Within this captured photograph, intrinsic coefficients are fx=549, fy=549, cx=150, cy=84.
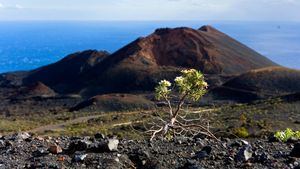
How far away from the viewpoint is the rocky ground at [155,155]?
947 centimetres

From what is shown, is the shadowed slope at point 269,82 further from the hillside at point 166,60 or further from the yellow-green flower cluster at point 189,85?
the yellow-green flower cluster at point 189,85

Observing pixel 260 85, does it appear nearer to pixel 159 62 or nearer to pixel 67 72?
pixel 159 62

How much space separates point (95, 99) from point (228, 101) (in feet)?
53.2

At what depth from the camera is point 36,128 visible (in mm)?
45656

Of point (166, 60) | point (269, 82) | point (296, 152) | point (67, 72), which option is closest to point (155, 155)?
point (296, 152)

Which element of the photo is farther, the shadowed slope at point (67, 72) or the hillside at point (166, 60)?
the shadowed slope at point (67, 72)

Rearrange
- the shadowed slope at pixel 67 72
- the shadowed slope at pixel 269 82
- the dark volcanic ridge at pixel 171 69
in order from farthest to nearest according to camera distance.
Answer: the shadowed slope at pixel 67 72
the dark volcanic ridge at pixel 171 69
the shadowed slope at pixel 269 82

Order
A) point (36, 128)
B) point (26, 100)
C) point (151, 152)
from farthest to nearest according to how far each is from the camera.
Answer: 1. point (26, 100)
2. point (36, 128)
3. point (151, 152)

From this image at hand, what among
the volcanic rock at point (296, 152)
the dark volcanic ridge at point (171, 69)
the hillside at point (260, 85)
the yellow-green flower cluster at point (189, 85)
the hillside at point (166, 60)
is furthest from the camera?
the hillside at point (166, 60)

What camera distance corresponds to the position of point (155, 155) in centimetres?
1016

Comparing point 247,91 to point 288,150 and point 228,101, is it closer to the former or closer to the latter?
point 228,101

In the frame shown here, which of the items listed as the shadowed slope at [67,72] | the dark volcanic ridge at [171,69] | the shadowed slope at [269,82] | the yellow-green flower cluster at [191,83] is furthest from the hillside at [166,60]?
the yellow-green flower cluster at [191,83]

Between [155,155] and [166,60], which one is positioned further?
[166,60]

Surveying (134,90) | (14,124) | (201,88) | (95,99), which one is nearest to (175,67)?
(134,90)
